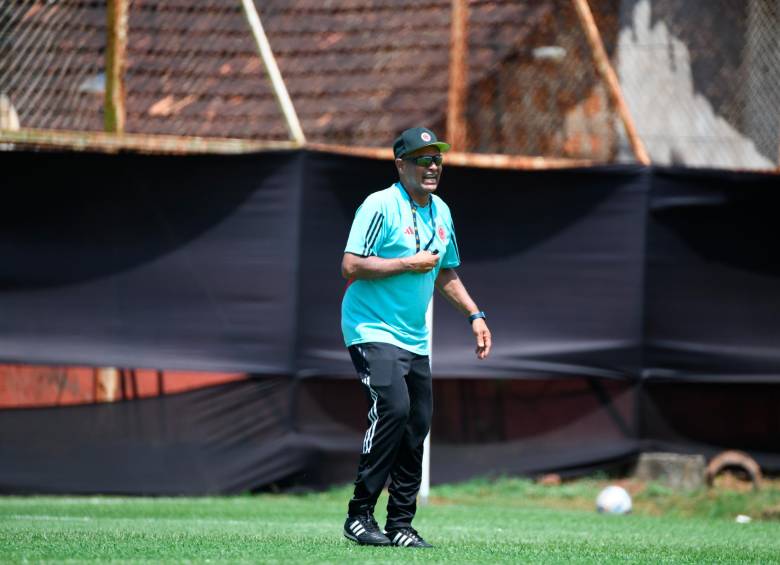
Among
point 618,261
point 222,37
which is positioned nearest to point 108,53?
point 222,37

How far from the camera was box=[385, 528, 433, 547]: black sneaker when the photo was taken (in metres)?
6.11

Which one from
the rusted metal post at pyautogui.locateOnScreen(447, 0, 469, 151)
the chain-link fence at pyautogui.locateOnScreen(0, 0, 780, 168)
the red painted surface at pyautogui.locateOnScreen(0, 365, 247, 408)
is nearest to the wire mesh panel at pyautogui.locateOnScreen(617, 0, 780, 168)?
the chain-link fence at pyautogui.locateOnScreen(0, 0, 780, 168)

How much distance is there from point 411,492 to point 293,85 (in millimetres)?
8780

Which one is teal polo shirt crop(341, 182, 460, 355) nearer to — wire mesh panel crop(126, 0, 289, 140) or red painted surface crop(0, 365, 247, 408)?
red painted surface crop(0, 365, 247, 408)

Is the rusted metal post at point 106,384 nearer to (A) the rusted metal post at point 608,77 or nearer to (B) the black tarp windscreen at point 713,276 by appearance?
(B) the black tarp windscreen at point 713,276

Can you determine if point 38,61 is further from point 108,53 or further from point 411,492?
point 411,492

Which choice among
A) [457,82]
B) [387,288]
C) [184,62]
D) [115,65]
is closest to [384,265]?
[387,288]

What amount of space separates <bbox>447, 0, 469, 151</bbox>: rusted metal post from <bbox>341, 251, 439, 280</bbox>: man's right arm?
5.68 metres

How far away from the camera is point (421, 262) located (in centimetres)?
606

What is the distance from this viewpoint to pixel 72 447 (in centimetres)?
1027

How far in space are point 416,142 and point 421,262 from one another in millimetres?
574

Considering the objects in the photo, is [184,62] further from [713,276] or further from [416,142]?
[416,142]

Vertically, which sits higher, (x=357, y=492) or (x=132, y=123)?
(x=132, y=123)

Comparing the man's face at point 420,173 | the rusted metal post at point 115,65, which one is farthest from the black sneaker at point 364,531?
the rusted metal post at point 115,65
